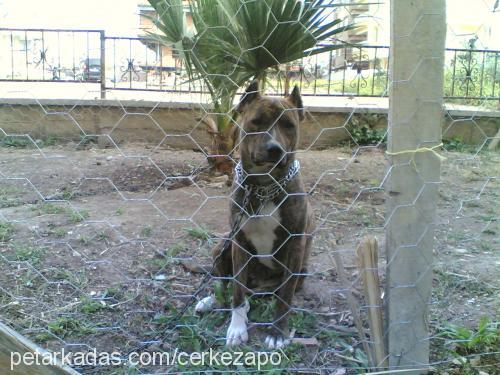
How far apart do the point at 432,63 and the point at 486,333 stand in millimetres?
1358

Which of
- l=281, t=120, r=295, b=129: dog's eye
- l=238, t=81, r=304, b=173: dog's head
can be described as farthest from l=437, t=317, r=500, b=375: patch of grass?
l=281, t=120, r=295, b=129: dog's eye

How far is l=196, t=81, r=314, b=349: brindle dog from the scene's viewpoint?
107 inches

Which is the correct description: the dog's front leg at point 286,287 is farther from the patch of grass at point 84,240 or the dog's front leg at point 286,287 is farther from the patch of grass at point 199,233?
the patch of grass at point 84,240

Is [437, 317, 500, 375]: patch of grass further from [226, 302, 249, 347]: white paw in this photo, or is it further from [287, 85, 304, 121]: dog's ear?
[287, 85, 304, 121]: dog's ear

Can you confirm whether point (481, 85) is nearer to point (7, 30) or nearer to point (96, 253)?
point (96, 253)

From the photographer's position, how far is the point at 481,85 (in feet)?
22.4

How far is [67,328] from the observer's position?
8.52ft

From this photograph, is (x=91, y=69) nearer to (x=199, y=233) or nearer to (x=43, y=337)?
(x=199, y=233)

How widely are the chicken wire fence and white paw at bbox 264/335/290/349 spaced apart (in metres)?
0.01

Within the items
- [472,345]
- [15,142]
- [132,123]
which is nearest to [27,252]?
[472,345]

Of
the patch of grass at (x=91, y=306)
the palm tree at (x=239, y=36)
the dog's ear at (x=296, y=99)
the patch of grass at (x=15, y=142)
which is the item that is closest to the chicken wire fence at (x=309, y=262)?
the patch of grass at (x=91, y=306)

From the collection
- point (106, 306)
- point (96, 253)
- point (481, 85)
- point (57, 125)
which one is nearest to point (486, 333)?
point (106, 306)

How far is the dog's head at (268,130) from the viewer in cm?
264

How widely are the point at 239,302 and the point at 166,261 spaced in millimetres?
851
